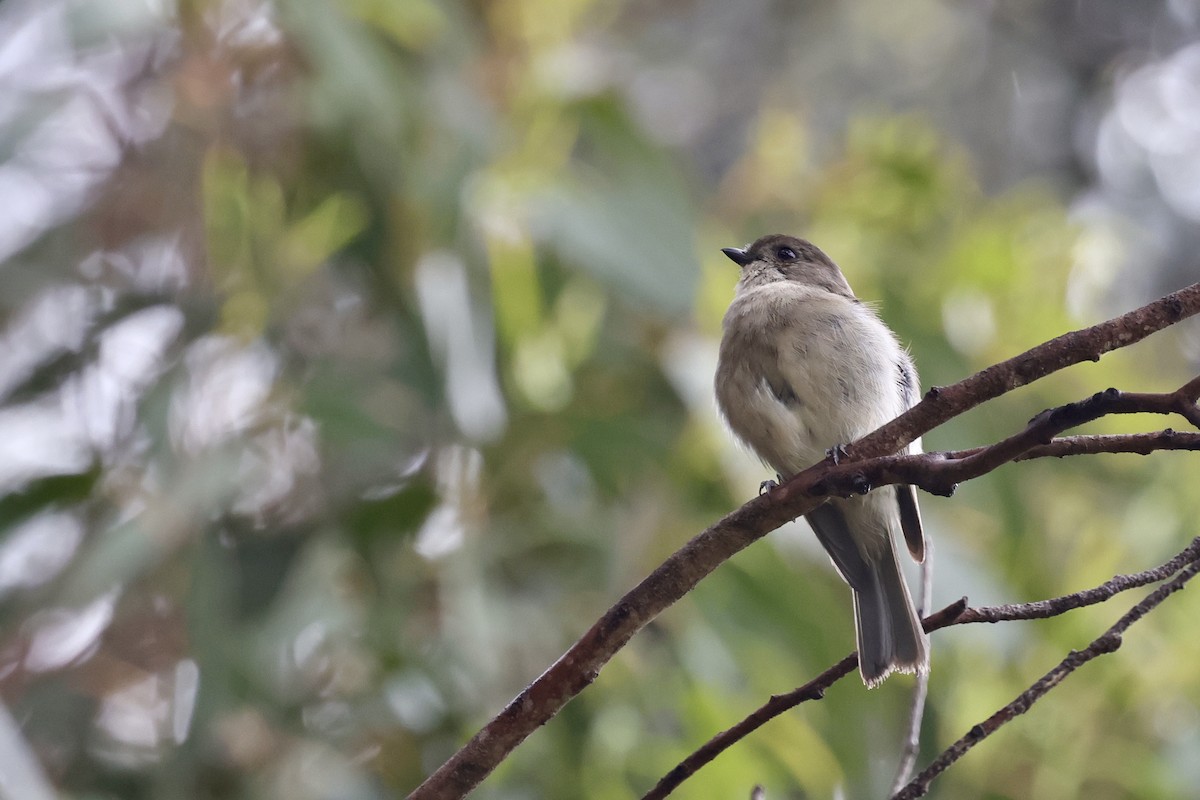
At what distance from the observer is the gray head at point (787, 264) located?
11.4 feet

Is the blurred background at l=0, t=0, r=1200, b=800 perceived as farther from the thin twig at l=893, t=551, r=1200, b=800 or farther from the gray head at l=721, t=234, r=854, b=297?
the thin twig at l=893, t=551, r=1200, b=800

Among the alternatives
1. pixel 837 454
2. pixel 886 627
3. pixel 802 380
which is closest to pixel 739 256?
pixel 802 380

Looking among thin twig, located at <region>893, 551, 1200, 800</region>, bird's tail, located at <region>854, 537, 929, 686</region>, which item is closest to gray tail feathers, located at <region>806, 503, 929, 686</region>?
bird's tail, located at <region>854, 537, 929, 686</region>

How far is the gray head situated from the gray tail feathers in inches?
25.9

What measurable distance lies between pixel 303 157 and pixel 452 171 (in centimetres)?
62

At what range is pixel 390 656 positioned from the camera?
10.9ft

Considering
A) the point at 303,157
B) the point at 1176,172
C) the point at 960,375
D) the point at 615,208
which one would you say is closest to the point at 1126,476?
the point at 960,375

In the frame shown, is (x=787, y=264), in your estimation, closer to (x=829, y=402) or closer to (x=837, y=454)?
(x=829, y=402)

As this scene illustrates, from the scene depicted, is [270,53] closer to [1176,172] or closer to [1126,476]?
[1126,476]

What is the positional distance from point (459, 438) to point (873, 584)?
1164 millimetres

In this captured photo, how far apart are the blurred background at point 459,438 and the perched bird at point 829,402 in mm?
253

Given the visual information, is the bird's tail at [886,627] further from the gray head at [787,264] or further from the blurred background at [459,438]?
the gray head at [787,264]

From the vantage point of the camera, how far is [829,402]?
2951 mm

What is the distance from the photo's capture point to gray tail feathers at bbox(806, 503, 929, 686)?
2.68 m
